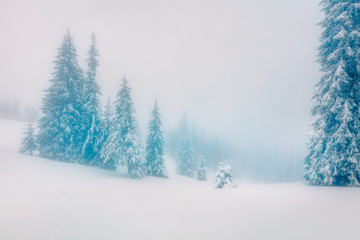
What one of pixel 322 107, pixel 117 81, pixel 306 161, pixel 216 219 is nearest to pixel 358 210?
pixel 216 219

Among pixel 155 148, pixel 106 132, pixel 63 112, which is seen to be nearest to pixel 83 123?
pixel 63 112

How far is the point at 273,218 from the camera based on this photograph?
7672mm

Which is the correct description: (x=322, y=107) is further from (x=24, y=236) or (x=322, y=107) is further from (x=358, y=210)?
(x=24, y=236)

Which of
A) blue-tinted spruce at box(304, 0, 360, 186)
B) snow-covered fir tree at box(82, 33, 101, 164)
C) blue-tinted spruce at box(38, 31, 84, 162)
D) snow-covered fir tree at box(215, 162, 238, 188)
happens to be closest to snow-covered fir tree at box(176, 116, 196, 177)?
snow-covered fir tree at box(82, 33, 101, 164)

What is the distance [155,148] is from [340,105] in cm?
2475

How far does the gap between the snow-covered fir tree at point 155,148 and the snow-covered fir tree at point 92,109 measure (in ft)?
29.4

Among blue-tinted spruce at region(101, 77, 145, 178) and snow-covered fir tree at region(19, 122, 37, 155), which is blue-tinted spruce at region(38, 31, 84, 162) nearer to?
snow-covered fir tree at region(19, 122, 37, 155)

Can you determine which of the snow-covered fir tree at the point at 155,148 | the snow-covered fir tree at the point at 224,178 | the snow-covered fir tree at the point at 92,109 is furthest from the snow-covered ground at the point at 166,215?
the snow-covered fir tree at the point at 155,148

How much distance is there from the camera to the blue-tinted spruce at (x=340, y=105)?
11117 millimetres

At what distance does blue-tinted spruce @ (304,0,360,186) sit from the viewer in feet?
36.5

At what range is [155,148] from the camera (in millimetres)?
30469

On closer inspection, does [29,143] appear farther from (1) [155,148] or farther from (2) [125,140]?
(1) [155,148]

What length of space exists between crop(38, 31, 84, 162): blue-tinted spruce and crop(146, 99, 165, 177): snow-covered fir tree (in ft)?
35.7

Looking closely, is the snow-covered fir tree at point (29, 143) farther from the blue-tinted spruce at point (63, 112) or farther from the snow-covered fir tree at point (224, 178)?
the snow-covered fir tree at point (224, 178)
